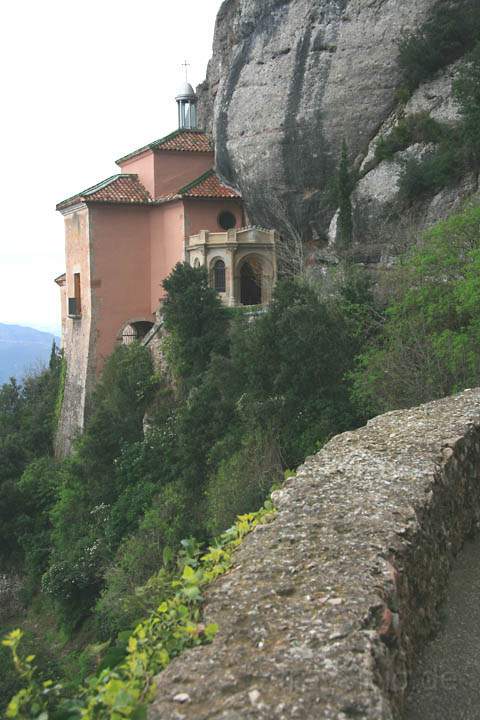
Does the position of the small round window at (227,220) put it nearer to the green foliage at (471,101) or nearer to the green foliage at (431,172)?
the green foliage at (431,172)

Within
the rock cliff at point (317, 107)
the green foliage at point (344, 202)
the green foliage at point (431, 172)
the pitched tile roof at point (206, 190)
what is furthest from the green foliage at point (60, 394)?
the green foliage at point (431, 172)

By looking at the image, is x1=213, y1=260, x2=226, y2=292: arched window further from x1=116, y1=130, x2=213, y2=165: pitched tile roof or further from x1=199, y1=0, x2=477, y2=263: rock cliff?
x1=116, y1=130, x2=213, y2=165: pitched tile roof

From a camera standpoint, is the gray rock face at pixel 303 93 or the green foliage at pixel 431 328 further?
the gray rock face at pixel 303 93

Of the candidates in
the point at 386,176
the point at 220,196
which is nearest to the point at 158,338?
the point at 220,196

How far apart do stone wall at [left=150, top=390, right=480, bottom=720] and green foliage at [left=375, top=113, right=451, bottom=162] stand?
19086 mm

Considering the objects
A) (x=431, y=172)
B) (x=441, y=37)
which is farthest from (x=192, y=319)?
(x=441, y=37)

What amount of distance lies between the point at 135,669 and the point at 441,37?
24.4 meters

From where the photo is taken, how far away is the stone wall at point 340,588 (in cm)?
379

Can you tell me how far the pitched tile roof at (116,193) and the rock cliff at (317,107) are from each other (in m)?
3.81

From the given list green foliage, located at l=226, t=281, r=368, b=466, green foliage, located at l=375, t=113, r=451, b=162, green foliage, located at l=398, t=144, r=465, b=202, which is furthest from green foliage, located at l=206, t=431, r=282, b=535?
green foliage, located at l=375, t=113, r=451, b=162

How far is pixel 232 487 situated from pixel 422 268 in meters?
6.24

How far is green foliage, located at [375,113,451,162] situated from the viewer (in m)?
24.9

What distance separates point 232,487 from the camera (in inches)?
738

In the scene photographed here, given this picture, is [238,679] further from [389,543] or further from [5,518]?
[5,518]
